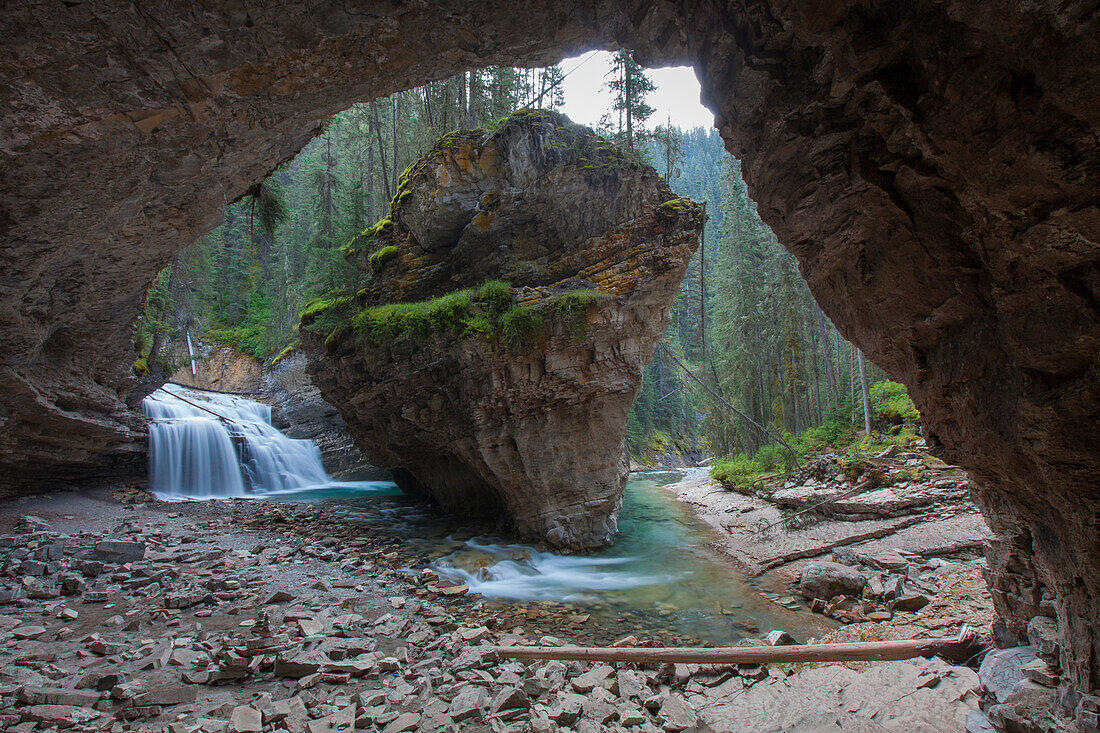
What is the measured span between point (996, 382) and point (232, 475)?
22063 mm

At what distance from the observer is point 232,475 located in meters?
18.1

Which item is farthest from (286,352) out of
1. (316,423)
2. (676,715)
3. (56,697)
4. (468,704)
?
(676,715)

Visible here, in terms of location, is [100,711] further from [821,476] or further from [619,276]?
[821,476]

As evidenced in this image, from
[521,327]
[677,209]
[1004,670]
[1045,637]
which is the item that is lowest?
[1004,670]

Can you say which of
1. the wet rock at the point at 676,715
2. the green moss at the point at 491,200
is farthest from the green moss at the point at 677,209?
the wet rock at the point at 676,715

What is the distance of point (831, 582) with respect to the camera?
7.40m

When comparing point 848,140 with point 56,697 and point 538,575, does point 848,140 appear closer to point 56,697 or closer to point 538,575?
point 56,697

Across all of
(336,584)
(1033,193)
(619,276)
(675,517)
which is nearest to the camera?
(1033,193)

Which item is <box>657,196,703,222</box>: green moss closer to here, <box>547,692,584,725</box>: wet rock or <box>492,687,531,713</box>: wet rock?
<box>547,692,584,725</box>: wet rock

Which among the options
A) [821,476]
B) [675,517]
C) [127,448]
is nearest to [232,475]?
[127,448]

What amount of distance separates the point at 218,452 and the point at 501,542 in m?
14.0

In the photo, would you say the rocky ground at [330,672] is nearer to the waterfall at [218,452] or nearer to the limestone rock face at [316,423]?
the waterfall at [218,452]

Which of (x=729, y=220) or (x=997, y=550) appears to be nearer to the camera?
(x=997, y=550)

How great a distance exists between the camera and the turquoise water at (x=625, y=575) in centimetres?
714
